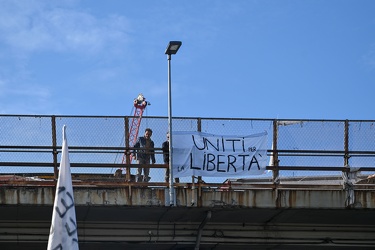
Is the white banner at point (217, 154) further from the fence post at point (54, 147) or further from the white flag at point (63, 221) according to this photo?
the white flag at point (63, 221)

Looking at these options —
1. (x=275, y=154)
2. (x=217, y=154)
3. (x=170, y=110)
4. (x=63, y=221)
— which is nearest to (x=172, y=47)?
(x=170, y=110)

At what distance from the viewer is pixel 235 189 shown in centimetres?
1953

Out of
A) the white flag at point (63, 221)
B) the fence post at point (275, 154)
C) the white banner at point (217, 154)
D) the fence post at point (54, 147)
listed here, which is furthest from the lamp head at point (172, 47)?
the white flag at point (63, 221)

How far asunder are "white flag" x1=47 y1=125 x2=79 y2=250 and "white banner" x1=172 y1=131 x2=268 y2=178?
209 inches

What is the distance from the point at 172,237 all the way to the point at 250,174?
8.54 feet

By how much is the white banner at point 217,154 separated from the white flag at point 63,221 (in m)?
5.30

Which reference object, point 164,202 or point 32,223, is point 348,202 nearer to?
point 164,202

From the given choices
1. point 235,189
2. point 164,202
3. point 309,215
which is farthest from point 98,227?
point 309,215

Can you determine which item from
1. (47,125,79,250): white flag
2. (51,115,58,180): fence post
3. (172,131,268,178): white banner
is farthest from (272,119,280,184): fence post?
(47,125,79,250): white flag

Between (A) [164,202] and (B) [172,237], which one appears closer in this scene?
(A) [164,202]

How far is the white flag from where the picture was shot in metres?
14.1

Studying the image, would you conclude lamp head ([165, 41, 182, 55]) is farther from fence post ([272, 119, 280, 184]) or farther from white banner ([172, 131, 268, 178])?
fence post ([272, 119, 280, 184])

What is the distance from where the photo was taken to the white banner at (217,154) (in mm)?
19562

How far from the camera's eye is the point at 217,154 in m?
19.8
